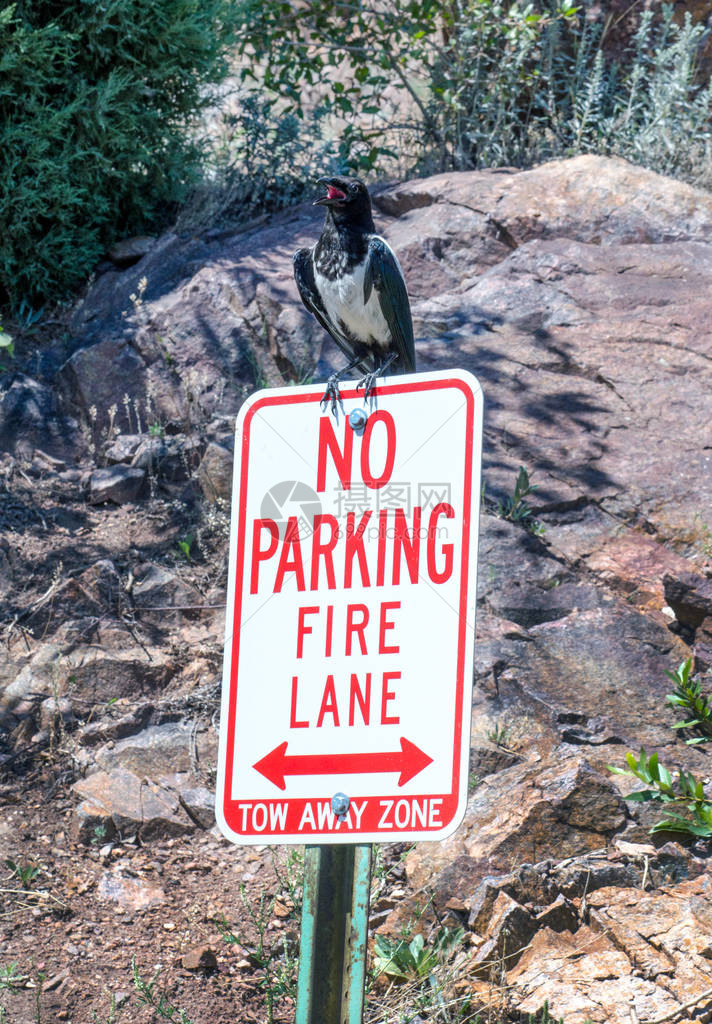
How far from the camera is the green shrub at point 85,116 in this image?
20.9 ft

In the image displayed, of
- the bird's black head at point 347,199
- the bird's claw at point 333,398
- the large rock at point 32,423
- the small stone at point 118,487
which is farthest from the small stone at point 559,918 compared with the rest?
the large rock at point 32,423

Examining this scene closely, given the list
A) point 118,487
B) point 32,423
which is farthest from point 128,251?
point 118,487

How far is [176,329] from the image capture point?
627 cm

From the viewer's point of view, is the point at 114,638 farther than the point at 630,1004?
Yes

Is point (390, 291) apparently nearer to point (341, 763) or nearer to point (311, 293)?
point (311, 293)

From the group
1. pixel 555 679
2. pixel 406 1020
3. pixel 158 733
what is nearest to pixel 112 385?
pixel 158 733

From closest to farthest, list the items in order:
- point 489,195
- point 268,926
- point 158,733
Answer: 1. point 268,926
2. point 158,733
3. point 489,195

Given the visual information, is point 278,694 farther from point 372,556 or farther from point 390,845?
point 390,845

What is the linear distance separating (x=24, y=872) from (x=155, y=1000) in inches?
28.5

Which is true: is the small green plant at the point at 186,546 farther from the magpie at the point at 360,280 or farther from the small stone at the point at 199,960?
the small stone at the point at 199,960

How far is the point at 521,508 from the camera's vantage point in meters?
4.84

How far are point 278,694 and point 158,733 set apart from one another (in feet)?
7.71

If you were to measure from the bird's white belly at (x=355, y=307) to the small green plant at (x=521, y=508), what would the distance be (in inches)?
42.8

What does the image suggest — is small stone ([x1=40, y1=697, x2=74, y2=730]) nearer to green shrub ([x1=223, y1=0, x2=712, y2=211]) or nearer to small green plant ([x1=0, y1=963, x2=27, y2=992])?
small green plant ([x1=0, y1=963, x2=27, y2=992])
